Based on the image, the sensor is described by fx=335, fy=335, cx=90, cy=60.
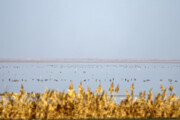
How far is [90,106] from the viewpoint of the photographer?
14.4 metres

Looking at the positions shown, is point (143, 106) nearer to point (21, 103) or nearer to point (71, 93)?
point (71, 93)

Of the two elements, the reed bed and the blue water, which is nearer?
the reed bed

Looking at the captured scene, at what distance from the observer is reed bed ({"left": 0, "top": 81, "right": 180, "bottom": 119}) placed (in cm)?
1412

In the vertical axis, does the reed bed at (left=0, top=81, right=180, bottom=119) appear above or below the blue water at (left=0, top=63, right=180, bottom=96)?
above

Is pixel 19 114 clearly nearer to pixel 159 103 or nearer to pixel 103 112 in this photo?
pixel 103 112

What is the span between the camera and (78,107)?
14.2 meters

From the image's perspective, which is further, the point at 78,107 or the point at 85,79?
the point at 85,79

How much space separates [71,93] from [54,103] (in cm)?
83

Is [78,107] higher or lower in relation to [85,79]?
higher

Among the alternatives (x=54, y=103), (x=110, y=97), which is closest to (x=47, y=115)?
(x=54, y=103)

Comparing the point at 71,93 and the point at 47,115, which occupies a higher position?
the point at 71,93

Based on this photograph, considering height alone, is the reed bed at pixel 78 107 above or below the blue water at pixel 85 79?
above

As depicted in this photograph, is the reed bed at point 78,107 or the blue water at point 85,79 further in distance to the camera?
the blue water at point 85,79

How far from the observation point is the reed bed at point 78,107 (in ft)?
46.3
